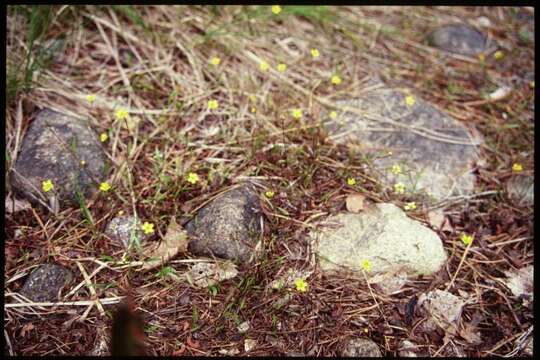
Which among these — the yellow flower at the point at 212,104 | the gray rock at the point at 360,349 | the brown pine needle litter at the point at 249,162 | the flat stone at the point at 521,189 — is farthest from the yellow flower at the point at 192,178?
the flat stone at the point at 521,189

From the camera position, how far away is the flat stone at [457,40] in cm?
389

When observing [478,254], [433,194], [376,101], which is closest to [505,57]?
[376,101]

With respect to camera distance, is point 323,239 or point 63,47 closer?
point 323,239

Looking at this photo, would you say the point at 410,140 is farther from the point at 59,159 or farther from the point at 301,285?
the point at 59,159

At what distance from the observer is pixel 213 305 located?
2271 millimetres

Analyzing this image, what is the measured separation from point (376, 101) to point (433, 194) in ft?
2.71

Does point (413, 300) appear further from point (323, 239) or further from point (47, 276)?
point (47, 276)

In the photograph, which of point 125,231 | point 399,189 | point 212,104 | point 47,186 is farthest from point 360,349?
point 47,186

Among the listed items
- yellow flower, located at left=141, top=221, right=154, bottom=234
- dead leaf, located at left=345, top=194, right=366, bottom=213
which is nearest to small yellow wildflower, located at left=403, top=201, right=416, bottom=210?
dead leaf, located at left=345, top=194, right=366, bottom=213

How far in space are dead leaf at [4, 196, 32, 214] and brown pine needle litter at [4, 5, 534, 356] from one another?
19 millimetres

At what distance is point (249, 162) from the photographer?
9.30ft

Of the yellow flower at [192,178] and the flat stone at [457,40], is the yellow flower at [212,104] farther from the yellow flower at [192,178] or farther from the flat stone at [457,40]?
the flat stone at [457,40]

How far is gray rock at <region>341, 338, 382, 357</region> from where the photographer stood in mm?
2160

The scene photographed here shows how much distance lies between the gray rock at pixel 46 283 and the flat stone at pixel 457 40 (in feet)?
10.7
